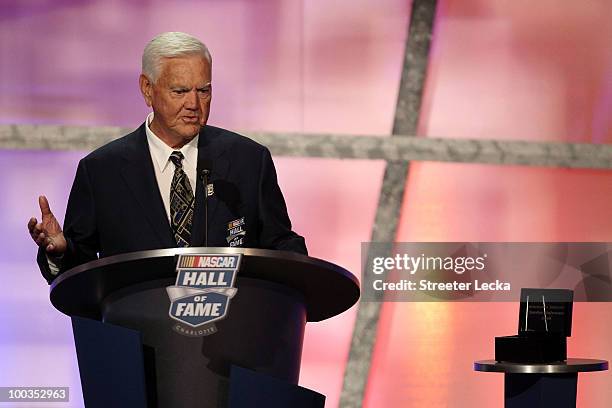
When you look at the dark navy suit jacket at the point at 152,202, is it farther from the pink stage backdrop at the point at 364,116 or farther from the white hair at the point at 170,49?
the pink stage backdrop at the point at 364,116

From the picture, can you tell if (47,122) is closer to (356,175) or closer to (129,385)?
(356,175)

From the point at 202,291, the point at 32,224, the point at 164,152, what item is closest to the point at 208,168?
the point at 164,152

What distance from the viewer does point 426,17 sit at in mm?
4711

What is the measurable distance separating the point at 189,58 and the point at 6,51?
244 centimetres

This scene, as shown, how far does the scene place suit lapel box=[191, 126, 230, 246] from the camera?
7.48 ft

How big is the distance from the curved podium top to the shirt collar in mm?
466

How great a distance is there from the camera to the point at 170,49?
95.3 inches

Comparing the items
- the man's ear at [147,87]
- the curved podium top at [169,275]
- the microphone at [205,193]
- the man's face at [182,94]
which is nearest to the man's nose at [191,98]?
the man's face at [182,94]

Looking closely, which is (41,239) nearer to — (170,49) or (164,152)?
(164,152)

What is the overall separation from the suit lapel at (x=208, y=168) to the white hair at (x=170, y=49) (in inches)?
8.1

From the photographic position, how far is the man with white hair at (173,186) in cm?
232

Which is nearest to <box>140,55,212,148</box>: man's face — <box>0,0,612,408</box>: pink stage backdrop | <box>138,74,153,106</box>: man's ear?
<box>138,74,153,106</box>: man's ear

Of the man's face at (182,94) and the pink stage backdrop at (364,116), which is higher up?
the pink stage backdrop at (364,116)

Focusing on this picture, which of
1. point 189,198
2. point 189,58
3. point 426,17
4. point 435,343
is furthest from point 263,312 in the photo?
point 426,17
